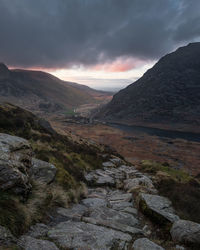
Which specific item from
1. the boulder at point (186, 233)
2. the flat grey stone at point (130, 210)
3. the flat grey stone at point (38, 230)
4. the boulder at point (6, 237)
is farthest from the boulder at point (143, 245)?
the boulder at point (6, 237)

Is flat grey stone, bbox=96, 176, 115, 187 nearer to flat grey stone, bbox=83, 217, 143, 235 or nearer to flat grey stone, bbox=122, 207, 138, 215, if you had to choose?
flat grey stone, bbox=122, 207, 138, 215

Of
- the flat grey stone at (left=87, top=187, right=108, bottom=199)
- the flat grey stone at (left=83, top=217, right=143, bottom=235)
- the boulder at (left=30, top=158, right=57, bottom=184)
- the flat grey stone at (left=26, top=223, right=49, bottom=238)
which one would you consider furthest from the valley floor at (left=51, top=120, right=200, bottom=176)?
the flat grey stone at (left=26, top=223, right=49, bottom=238)

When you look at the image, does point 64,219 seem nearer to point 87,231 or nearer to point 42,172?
point 87,231

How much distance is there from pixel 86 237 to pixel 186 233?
292 cm

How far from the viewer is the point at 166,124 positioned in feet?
438

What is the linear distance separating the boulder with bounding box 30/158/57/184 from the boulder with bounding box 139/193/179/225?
156 inches

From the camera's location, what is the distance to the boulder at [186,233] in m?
4.51

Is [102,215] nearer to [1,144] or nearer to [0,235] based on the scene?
[0,235]

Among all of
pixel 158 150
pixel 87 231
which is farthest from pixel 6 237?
pixel 158 150

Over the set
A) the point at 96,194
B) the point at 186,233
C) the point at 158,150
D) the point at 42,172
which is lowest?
the point at 158,150

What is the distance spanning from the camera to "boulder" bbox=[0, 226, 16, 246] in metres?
2.93

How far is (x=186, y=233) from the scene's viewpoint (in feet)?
15.1

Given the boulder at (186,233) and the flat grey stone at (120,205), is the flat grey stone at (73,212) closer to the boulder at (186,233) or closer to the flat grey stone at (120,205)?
the flat grey stone at (120,205)

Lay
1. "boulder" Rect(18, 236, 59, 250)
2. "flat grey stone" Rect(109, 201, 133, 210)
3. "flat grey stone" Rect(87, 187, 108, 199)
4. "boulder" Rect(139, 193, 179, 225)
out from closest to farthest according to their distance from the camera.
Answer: "boulder" Rect(18, 236, 59, 250)
"boulder" Rect(139, 193, 179, 225)
"flat grey stone" Rect(109, 201, 133, 210)
"flat grey stone" Rect(87, 187, 108, 199)
